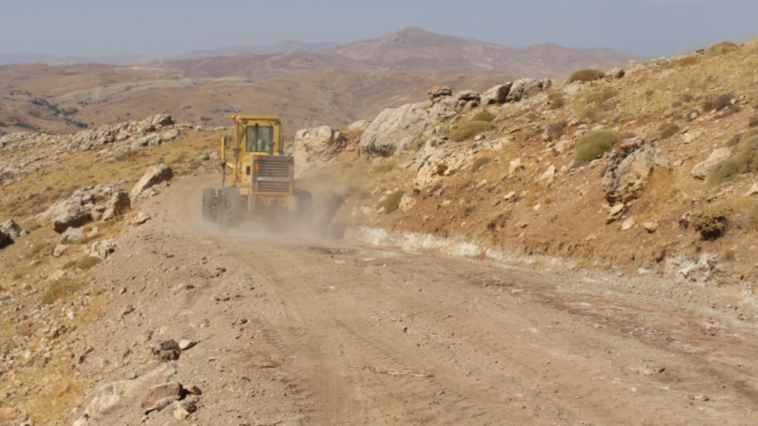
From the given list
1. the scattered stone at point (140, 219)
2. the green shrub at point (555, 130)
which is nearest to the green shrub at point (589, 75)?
the green shrub at point (555, 130)

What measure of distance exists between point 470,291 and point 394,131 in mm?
19535

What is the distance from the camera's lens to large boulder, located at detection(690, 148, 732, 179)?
43.1 feet

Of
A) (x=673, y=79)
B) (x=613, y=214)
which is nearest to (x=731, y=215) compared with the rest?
(x=613, y=214)

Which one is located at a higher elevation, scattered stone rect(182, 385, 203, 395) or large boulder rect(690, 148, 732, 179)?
large boulder rect(690, 148, 732, 179)

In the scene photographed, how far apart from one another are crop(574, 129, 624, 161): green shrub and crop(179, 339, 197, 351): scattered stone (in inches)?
468

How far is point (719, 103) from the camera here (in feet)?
53.0

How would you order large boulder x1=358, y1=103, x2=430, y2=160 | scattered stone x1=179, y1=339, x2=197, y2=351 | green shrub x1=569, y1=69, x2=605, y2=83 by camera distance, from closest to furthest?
scattered stone x1=179, y1=339, x2=197, y2=351
green shrub x1=569, y1=69, x2=605, y2=83
large boulder x1=358, y1=103, x2=430, y2=160

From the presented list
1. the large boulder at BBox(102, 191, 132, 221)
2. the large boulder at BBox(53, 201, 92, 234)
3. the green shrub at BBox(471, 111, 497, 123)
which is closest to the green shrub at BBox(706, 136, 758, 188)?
the green shrub at BBox(471, 111, 497, 123)

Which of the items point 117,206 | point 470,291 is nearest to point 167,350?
point 470,291

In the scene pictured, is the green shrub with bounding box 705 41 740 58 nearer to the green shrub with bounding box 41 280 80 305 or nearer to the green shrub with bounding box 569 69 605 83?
the green shrub with bounding box 569 69 605 83

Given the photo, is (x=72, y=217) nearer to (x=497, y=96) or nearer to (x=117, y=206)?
(x=117, y=206)

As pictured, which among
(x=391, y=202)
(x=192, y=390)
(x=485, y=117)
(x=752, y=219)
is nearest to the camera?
(x=192, y=390)

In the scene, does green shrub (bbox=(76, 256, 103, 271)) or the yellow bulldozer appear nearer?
green shrub (bbox=(76, 256, 103, 271))

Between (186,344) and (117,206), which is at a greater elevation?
(186,344)
